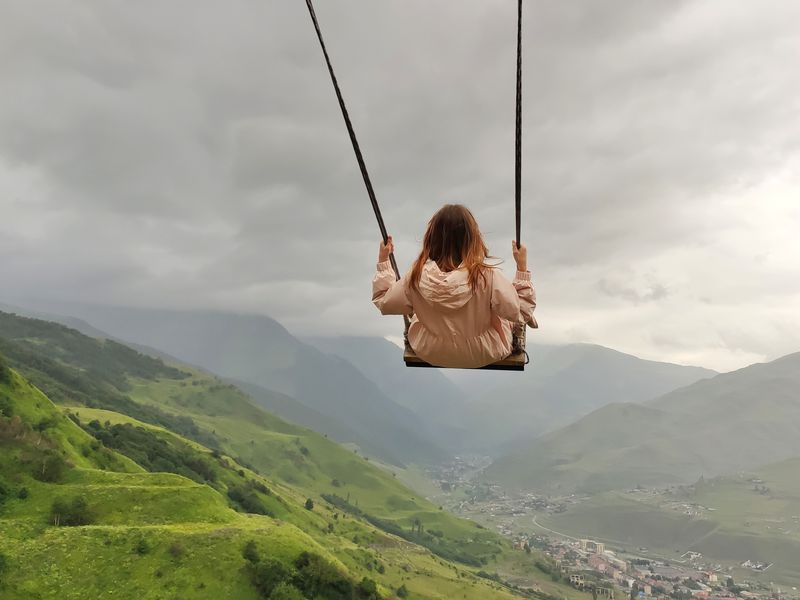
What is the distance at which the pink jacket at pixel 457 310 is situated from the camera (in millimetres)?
5328

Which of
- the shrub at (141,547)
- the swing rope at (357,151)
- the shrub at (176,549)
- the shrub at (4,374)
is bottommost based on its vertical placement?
the shrub at (141,547)

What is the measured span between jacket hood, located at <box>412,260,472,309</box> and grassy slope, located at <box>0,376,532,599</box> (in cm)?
4670

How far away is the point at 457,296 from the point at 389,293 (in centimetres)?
89

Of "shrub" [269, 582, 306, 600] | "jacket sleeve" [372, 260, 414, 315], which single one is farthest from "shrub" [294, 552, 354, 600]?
"jacket sleeve" [372, 260, 414, 315]

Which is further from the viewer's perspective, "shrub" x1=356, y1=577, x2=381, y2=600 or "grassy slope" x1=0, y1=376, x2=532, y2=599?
"shrub" x1=356, y1=577, x2=381, y2=600

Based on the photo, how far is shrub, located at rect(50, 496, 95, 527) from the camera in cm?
4588

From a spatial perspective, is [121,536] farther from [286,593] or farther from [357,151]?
[357,151]

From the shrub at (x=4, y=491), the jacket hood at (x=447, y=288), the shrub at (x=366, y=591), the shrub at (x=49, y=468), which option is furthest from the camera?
the shrub at (x=366, y=591)

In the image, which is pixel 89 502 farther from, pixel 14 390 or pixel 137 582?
pixel 14 390

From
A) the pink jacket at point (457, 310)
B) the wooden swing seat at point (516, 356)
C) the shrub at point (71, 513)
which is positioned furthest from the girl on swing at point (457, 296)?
the shrub at point (71, 513)

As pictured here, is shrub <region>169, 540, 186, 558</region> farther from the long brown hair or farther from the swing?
the long brown hair

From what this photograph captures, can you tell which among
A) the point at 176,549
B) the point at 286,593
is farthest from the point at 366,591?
the point at 176,549

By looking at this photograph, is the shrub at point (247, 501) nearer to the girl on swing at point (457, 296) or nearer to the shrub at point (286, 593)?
the shrub at point (286, 593)

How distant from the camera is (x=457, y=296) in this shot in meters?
5.30
